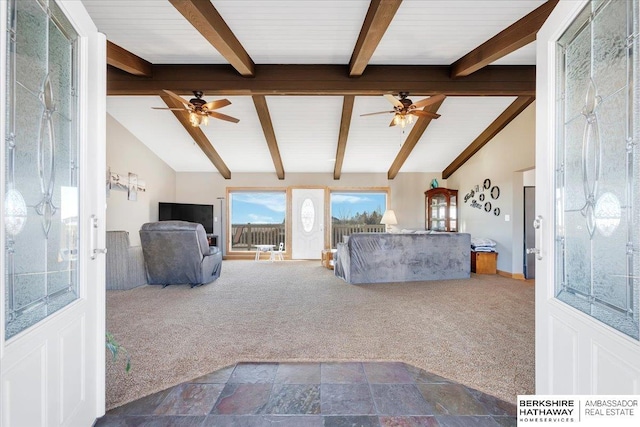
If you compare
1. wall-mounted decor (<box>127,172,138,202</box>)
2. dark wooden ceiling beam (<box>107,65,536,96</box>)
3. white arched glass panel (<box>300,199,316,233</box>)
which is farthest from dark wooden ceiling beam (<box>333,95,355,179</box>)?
wall-mounted decor (<box>127,172,138,202</box>)

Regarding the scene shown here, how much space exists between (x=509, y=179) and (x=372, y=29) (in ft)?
13.1

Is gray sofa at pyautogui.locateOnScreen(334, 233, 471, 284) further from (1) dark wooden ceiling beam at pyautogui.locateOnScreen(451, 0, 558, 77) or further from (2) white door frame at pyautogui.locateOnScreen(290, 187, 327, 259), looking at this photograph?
(2) white door frame at pyautogui.locateOnScreen(290, 187, 327, 259)

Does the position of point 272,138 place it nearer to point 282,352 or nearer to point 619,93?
point 282,352

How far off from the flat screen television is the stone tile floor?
555 centimetres

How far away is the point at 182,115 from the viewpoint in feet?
16.6

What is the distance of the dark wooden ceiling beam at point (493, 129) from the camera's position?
15.7 feet

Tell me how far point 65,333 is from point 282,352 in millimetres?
1420

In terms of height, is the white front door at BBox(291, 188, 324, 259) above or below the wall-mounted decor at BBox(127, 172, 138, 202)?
below

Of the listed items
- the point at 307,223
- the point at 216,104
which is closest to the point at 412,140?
the point at 307,223

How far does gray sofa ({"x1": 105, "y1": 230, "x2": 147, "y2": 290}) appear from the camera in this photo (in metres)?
4.19

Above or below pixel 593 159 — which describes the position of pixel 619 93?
above

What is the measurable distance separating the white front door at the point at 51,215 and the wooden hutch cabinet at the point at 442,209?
6.66 meters

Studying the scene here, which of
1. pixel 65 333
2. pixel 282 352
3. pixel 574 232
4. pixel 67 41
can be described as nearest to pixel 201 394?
pixel 282 352

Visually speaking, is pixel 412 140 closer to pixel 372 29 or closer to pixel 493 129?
pixel 493 129
